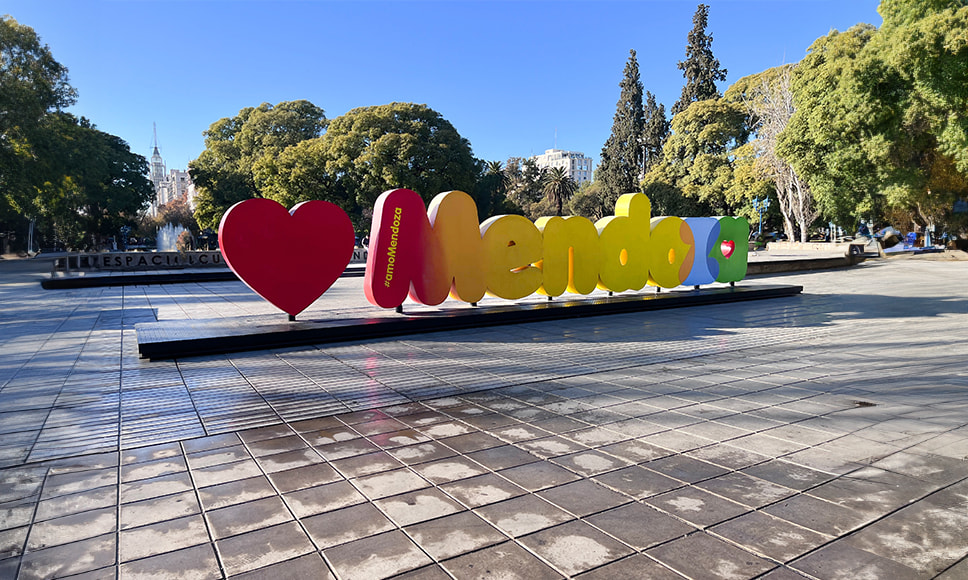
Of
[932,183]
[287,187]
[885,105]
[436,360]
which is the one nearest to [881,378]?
[436,360]

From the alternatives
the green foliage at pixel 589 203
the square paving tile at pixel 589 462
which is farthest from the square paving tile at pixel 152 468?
the green foliage at pixel 589 203

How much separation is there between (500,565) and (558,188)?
66.3 metres

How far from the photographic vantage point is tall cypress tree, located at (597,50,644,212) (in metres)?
55.8

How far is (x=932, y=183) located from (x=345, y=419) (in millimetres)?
31959

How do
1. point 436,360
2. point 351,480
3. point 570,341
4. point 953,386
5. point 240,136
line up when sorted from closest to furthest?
point 351,480 < point 953,386 < point 436,360 < point 570,341 < point 240,136

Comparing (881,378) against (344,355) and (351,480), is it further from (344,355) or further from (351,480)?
(344,355)

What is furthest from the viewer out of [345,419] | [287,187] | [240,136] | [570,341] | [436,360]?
[240,136]

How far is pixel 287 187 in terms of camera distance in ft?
118

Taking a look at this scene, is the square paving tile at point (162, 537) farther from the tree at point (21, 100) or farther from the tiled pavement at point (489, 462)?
the tree at point (21, 100)

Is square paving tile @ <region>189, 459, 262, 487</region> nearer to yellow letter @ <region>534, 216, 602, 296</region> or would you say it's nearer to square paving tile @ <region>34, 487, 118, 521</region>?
square paving tile @ <region>34, 487, 118, 521</region>

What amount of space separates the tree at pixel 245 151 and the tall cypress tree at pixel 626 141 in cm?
2867

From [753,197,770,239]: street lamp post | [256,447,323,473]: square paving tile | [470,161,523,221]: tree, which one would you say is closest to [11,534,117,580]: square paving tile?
[256,447,323,473]: square paving tile

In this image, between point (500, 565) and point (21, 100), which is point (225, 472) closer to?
point (500, 565)

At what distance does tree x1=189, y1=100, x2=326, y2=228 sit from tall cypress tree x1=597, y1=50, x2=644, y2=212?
28668 millimetres
